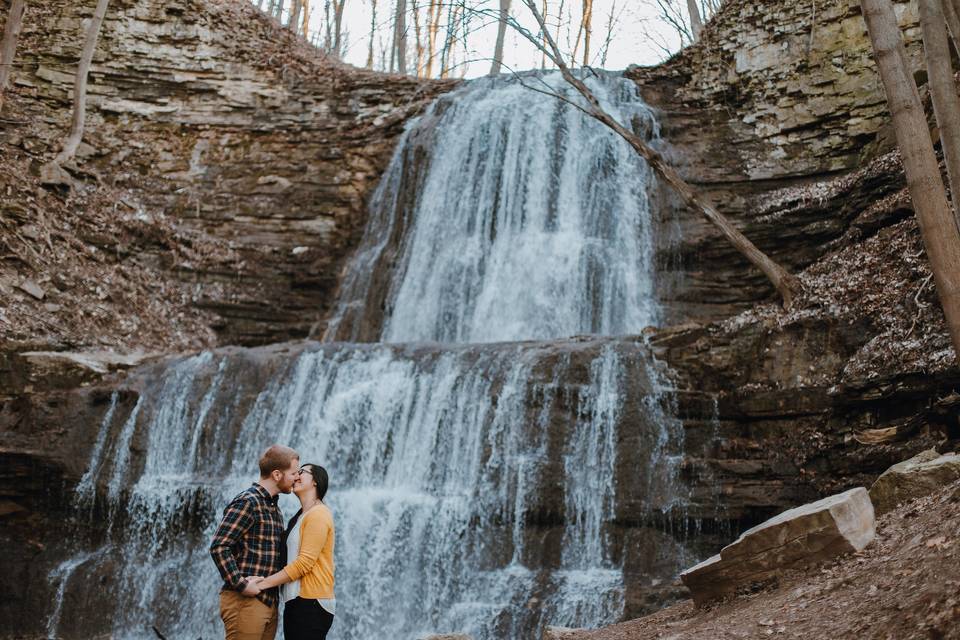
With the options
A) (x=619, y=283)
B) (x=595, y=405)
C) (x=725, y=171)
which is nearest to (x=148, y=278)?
(x=619, y=283)

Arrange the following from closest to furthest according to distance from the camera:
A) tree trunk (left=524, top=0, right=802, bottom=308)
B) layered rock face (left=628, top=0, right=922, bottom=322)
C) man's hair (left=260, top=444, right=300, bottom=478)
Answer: man's hair (left=260, top=444, right=300, bottom=478) < tree trunk (left=524, top=0, right=802, bottom=308) < layered rock face (left=628, top=0, right=922, bottom=322)

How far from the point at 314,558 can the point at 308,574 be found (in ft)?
0.29

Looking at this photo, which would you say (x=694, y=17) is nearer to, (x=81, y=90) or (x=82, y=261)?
(x=81, y=90)

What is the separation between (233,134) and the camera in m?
18.8

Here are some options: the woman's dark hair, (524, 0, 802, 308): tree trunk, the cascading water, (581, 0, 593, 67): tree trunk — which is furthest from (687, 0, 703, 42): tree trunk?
the woman's dark hair

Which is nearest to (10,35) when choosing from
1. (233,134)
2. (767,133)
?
(233,134)

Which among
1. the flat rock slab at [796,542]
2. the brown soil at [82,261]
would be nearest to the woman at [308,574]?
the flat rock slab at [796,542]

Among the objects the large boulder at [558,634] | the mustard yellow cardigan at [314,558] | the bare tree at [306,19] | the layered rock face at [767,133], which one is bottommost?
the large boulder at [558,634]

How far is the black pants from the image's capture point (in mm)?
4238

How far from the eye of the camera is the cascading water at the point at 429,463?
9.20 metres

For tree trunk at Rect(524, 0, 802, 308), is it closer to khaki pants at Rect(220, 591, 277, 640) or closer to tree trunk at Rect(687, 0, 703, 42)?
khaki pants at Rect(220, 591, 277, 640)

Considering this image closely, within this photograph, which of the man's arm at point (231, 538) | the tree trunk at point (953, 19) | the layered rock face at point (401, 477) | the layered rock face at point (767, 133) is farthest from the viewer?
the layered rock face at point (767, 133)

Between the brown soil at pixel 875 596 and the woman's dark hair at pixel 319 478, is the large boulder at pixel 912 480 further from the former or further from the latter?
the woman's dark hair at pixel 319 478

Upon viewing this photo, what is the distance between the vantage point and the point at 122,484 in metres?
11.2
